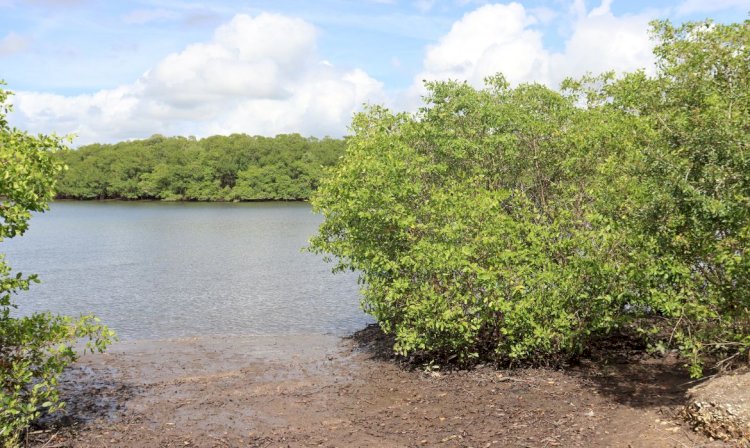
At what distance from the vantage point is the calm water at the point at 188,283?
2608 cm

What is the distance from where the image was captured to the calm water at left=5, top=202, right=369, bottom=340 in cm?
2608

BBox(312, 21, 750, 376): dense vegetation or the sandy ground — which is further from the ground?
BBox(312, 21, 750, 376): dense vegetation

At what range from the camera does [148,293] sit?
32281mm

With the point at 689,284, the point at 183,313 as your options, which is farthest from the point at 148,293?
the point at 689,284

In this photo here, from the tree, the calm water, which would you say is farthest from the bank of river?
the tree

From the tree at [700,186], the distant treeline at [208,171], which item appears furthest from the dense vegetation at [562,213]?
the distant treeline at [208,171]

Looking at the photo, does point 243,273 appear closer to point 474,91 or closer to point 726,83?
point 474,91

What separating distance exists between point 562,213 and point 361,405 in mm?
7058

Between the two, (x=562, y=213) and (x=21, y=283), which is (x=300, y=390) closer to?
(x=21, y=283)

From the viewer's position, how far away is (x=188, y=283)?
35.7 m


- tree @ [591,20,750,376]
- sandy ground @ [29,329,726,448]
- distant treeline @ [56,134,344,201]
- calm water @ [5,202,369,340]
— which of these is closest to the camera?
tree @ [591,20,750,376]

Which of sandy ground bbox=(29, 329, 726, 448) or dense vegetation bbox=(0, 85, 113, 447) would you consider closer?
dense vegetation bbox=(0, 85, 113, 447)

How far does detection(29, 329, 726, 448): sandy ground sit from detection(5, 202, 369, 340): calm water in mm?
6233

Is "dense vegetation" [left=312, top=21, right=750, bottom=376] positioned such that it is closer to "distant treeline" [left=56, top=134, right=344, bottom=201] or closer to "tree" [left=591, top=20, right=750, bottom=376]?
"tree" [left=591, top=20, right=750, bottom=376]
